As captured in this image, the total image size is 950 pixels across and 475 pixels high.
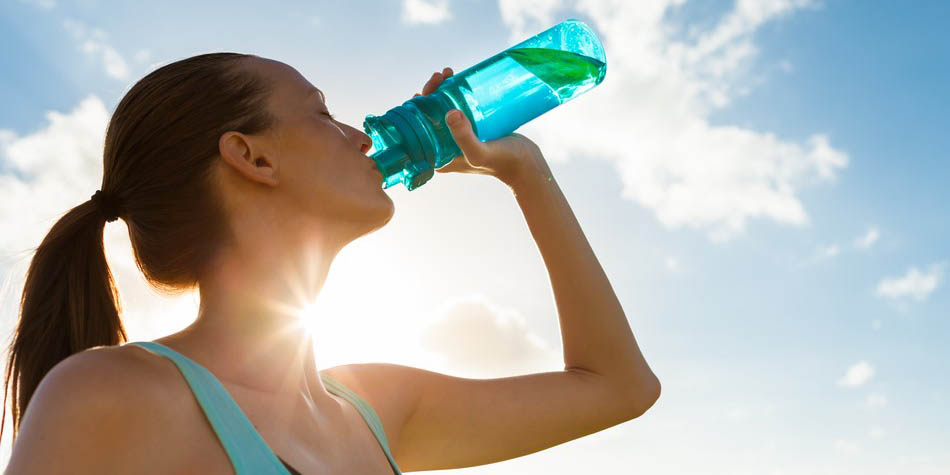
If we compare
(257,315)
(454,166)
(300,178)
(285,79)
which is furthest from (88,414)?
(454,166)

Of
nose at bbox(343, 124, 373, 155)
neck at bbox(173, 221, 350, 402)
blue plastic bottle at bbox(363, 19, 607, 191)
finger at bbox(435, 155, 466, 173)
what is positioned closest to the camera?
neck at bbox(173, 221, 350, 402)

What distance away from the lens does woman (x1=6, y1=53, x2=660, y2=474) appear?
1.61 metres

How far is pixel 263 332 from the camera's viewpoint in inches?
75.2

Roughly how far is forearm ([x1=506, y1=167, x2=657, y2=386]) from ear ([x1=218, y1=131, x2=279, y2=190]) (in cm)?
84

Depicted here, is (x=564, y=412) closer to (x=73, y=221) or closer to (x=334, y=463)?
(x=334, y=463)

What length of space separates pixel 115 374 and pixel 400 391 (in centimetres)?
96

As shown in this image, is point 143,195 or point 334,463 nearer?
point 334,463

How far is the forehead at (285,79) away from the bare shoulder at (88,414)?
3.00 ft

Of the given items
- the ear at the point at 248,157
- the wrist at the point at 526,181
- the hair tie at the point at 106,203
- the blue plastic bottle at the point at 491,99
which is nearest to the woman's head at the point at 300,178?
the ear at the point at 248,157

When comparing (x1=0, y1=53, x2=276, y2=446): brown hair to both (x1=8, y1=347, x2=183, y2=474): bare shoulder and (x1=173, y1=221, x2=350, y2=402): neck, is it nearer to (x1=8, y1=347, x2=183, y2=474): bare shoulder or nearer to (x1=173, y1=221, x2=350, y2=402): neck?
(x1=173, y1=221, x2=350, y2=402): neck

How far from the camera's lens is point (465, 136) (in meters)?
2.29

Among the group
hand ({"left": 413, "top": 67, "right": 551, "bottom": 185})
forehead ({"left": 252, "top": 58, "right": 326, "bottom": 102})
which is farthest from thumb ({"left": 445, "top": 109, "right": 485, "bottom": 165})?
forehead ({"left": 252, "top": 58, "right": 326, "bottom": 102})

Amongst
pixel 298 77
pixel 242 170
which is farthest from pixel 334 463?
pixel 298 77

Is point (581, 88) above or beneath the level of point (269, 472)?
above
